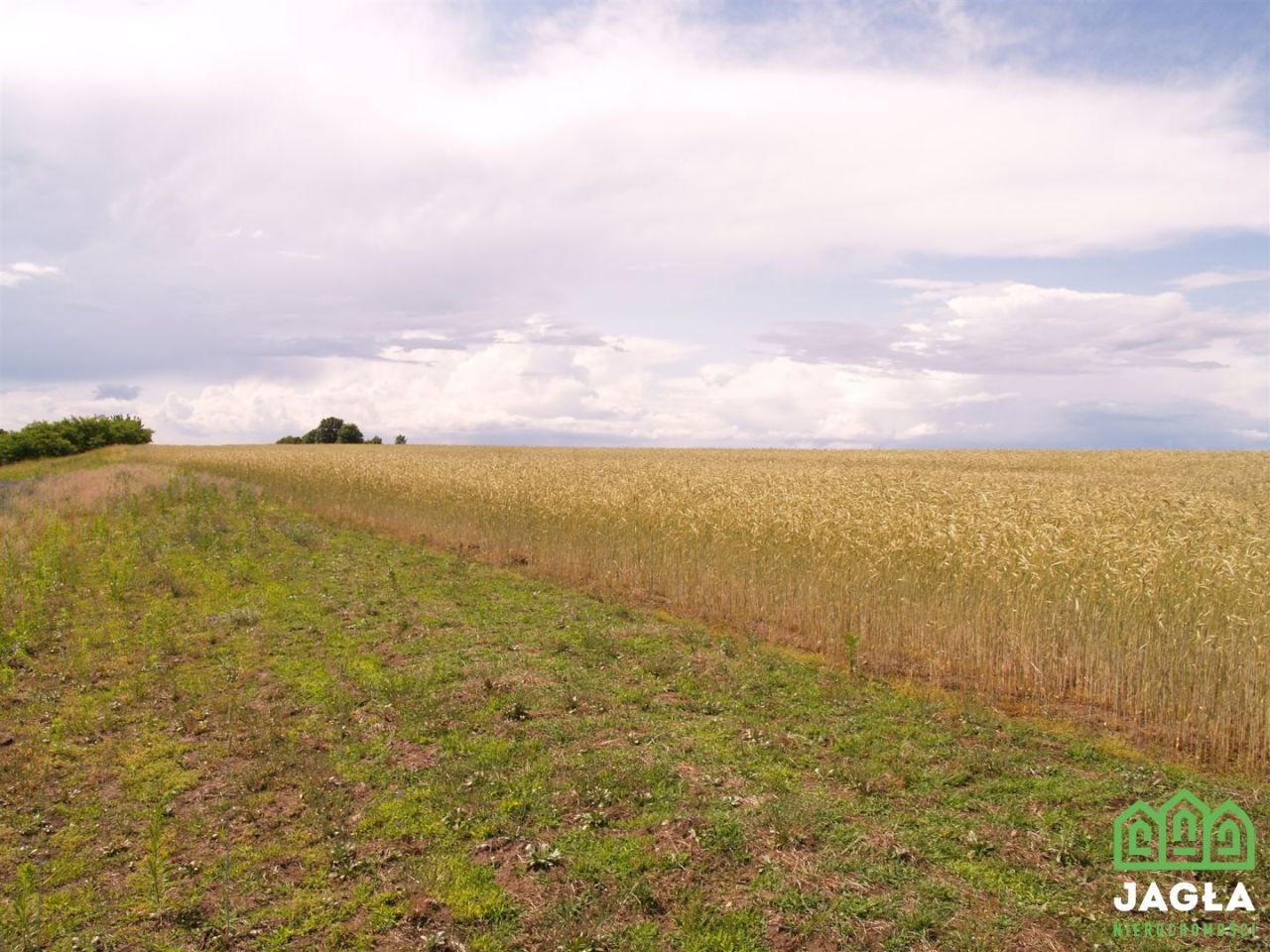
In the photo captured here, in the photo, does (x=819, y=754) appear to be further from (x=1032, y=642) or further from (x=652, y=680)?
(x=1032, y=642)

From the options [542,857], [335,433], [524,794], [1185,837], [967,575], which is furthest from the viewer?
[335,433]

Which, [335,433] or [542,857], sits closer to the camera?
[542,857]

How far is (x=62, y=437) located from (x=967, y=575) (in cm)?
6553

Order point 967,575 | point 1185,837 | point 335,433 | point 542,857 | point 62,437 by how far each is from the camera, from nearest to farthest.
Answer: point 542,857
point 1185,837
point 967,575
point 62,437
point 335,433

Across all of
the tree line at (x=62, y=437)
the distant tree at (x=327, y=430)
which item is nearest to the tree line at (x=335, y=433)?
the distant tree at (x=327, y=430)

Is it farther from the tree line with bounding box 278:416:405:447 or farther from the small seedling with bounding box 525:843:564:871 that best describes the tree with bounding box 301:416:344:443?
the small seedling with bounding box 525:843:564:871

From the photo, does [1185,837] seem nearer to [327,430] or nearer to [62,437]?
[62,437]

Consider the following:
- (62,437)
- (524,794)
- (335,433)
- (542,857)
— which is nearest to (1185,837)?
(542,857)

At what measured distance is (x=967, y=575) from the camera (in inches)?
424

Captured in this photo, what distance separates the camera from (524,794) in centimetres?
723

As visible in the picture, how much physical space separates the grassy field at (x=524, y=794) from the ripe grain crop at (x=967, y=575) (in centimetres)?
95

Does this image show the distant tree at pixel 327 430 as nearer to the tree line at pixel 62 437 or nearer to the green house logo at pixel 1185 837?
the tree line at pixel 62 437

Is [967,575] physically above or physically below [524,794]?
above

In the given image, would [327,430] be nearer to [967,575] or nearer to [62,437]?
[62,437]
